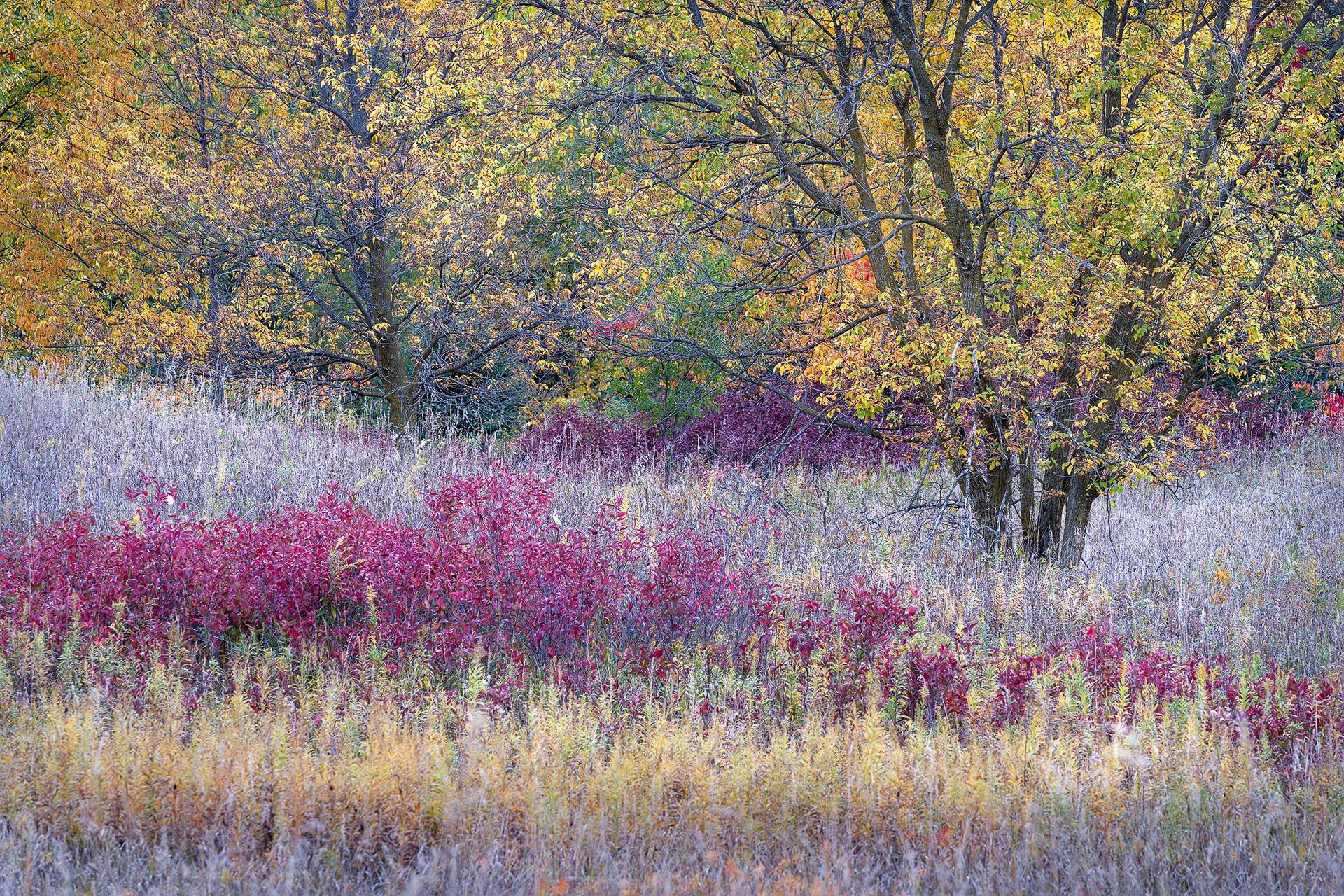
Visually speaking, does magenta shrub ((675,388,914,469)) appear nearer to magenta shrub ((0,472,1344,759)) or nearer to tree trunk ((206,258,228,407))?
tree trunk ((206,258,228,407))

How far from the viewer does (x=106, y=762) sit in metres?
3.89

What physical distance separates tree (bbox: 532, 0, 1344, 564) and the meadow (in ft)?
3.46

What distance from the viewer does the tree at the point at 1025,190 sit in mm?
6891

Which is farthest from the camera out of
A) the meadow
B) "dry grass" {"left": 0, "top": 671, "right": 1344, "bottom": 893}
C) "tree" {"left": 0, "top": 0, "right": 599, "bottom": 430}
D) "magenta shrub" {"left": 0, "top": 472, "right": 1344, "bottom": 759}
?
"tree" {"left": 0, "top": 0, "right": 599, "bottom": 430}

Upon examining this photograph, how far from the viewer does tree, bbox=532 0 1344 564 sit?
271 inches

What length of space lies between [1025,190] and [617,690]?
463cm

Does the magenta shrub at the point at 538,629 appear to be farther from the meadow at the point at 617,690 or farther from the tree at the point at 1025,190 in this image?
the tree at the point at 1025,190

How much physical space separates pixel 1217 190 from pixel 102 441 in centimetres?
835

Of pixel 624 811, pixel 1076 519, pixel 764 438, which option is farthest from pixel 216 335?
pixel 624 811

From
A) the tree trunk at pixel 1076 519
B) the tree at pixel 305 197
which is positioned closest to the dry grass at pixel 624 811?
the tree trunk at pixel 1076 519

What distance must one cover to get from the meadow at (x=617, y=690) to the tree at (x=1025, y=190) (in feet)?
3.46

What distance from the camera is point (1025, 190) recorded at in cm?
770

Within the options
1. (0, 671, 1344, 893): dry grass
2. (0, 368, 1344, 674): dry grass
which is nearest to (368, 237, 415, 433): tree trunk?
(0, 368, 1344, 674): dry grass

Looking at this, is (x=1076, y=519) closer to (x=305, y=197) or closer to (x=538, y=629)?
(x=538, y=629)
